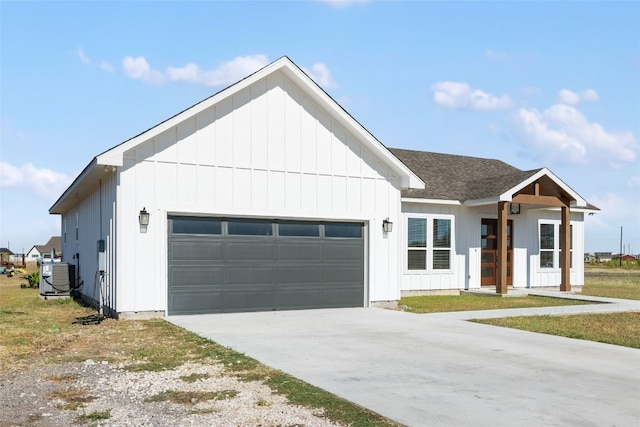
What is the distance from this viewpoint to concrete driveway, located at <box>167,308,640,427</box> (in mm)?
5996

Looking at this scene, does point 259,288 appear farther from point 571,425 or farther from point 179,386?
point 571,425

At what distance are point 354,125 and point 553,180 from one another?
28.4 ft

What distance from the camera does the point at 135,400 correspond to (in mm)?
6344

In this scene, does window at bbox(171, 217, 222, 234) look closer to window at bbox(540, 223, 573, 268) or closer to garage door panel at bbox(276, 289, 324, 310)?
garage door panel at bbox(276, 289, 324, 310)

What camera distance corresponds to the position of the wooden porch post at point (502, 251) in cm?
1956

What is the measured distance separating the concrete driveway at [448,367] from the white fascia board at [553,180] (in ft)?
24.4

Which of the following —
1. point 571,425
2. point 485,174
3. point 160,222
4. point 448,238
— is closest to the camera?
point 571,425

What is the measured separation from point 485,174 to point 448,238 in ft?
16.5

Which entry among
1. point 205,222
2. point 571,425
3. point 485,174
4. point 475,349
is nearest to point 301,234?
point 205,222

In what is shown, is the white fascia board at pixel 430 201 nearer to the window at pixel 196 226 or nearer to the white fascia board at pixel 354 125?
the white fascia board at pixel 354 125

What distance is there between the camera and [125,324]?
40.3 ft

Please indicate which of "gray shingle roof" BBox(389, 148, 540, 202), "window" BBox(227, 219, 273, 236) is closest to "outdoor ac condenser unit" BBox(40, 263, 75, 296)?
"window" BBox(227, 219, 273, 236)

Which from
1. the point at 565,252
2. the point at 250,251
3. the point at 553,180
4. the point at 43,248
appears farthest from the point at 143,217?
the point at 43,248

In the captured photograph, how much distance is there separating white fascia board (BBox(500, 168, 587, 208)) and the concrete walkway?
7055mm
